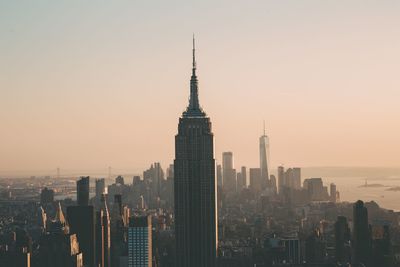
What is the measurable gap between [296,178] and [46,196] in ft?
49.8

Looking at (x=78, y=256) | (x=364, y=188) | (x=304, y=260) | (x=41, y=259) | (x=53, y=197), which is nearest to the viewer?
(x=41, y=259)

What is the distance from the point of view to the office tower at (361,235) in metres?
29.2

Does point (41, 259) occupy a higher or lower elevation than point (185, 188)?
lower

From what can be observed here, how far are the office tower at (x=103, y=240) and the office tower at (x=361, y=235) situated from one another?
8.20 meters

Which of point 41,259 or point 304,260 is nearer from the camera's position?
point 41,259

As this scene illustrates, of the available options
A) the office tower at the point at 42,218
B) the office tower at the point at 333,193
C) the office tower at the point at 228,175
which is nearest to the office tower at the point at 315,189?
the office tower at the point at 333,193

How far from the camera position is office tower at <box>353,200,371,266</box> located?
95.7ft

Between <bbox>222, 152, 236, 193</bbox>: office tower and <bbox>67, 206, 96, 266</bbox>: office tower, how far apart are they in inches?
522

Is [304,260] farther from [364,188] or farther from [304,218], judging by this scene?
[304,218]

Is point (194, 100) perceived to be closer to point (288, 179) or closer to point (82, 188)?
point (82, 188)

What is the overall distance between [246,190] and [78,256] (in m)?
29.5

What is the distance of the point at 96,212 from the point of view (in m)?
29.3

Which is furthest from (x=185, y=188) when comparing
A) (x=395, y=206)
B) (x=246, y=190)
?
(x=246, y=190)

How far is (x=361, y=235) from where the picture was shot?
30.3 m
